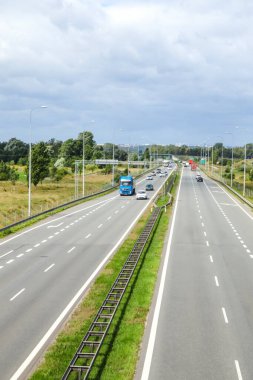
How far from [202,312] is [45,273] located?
34.8 feet

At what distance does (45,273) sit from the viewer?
29.0 metres

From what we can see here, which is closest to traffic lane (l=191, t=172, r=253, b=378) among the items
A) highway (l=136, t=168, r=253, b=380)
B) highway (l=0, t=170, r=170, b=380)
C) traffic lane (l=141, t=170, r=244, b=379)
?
highway (l=136, t=168, r=253, b=380)

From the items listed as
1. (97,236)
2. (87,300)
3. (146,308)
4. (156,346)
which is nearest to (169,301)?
(146,308)

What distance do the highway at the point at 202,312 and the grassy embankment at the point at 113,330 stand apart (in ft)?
1.29

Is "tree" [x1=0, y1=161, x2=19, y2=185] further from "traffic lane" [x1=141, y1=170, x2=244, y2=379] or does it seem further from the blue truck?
"traffic lane" [x1=141, y1=170, x2=244, y2=379]

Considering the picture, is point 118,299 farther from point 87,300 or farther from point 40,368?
point 40,368

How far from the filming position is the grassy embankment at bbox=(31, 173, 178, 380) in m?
15.4

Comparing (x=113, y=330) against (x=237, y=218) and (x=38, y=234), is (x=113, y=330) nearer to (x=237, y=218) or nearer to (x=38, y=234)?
(x=38, y=234)

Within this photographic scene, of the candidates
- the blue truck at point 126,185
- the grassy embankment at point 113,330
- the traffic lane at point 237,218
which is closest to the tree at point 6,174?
the blue truck at point 126,185

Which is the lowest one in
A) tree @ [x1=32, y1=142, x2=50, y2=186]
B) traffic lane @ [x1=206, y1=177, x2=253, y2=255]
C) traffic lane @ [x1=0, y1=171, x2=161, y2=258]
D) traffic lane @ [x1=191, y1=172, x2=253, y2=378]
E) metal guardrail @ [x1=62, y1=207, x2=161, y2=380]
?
traffic lane @ [x1=0, y1=171, x2=161, y2=258]

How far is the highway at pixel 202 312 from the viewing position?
1590cm

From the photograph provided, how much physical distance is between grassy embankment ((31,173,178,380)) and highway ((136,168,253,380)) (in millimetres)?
394

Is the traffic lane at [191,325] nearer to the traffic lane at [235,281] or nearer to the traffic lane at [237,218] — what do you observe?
the traffic lane at [235,281]

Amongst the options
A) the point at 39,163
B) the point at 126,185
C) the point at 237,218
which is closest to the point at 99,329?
the point at 237,218
